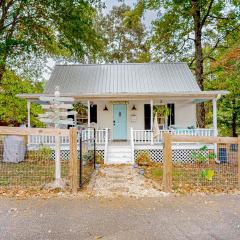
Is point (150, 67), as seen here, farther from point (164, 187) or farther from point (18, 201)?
point (18, 201)

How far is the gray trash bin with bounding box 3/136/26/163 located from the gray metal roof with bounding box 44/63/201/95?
4.86m

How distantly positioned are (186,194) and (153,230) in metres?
2.56

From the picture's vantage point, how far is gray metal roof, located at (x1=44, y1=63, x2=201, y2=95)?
15.5 meters

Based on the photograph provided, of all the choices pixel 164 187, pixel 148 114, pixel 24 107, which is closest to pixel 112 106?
pixel 148 114

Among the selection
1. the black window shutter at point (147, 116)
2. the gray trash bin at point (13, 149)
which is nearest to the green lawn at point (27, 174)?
the gray trash bin at point (13, 149)

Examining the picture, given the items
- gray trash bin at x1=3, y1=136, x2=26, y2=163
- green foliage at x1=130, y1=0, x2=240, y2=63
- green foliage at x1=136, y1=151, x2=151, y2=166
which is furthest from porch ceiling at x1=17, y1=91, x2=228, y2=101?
green foliage at x1=130, y1=0, x2=240, y2=63

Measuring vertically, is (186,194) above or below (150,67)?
below

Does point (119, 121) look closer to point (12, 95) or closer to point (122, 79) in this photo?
point (122, 79)

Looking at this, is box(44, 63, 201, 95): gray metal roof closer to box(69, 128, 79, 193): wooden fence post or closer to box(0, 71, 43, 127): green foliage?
box(0, 71, 43, 127): green foliage

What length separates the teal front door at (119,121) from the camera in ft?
53.3

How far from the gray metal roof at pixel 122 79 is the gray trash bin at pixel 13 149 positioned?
4861 mm

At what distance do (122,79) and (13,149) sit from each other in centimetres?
833

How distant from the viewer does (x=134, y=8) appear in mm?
19828

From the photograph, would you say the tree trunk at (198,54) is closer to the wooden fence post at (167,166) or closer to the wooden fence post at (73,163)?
the wooden fence post at (167,166)
